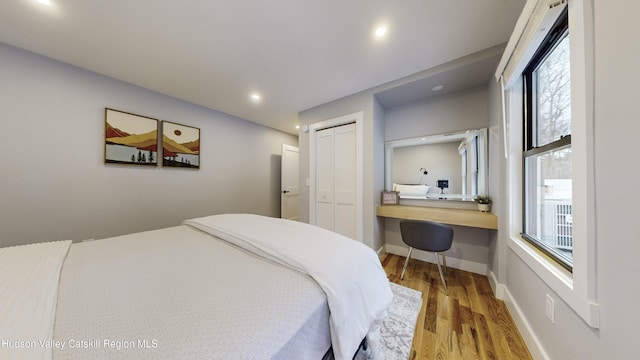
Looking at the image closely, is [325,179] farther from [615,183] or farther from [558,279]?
[615,183]

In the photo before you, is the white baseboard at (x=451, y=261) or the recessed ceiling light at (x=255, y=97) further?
the recessed ceiling light at (x=255, y=97)

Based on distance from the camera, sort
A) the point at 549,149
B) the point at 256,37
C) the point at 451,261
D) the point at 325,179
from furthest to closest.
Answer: the point at 325,179
the point at 451,261
the point at 256,37
the point at 549,149

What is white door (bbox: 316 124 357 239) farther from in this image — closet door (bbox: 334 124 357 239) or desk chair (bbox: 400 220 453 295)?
desk chair (bbox: 400 220 453 295)

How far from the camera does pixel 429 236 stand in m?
1.96

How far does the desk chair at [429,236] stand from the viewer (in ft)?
6.24

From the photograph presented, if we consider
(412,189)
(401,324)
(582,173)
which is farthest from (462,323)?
(412,189)

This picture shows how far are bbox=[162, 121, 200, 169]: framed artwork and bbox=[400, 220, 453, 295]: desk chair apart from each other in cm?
306

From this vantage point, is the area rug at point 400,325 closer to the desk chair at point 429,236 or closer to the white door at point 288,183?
the desk chair at point 429,236

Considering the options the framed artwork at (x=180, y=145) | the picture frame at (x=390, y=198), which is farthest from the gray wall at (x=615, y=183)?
the framed artwork at (x=180, y=145)

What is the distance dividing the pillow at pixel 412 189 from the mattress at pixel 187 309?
2.28 m

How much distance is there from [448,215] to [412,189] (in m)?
0.60

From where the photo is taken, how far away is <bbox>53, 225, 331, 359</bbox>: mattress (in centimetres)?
50

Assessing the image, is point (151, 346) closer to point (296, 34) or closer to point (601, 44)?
point (601, 44)

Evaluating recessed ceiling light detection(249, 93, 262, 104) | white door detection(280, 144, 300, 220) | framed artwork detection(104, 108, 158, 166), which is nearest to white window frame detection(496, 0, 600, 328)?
recessed ceiling light detection(249, 93, 262, 104)
